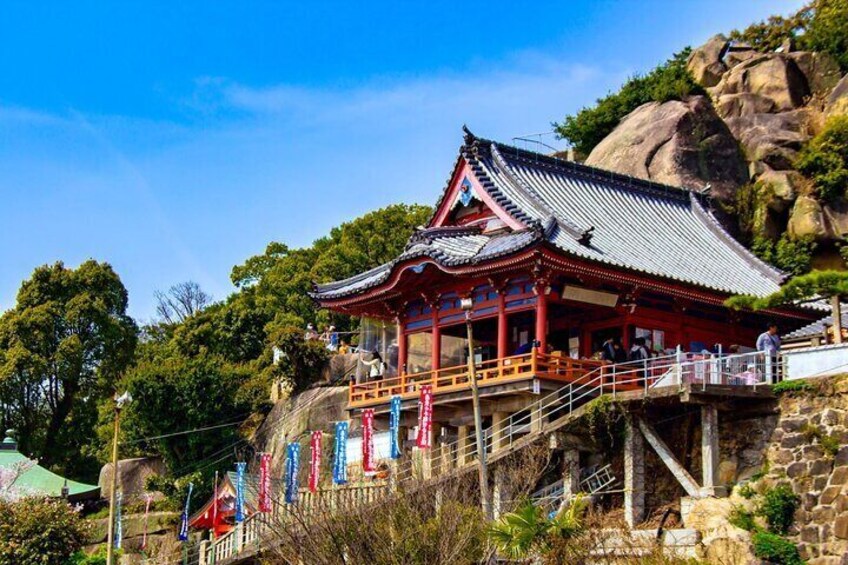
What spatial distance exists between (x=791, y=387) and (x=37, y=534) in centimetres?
2214

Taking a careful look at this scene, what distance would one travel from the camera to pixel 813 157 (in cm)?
4800

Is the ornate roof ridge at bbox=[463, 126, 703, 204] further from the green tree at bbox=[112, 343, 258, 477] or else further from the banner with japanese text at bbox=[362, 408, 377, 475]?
the green tree at bbox=[112, 343, 258, 477]

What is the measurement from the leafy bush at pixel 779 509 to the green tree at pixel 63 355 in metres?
34.9

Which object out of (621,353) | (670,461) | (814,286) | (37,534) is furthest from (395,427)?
(37,534)

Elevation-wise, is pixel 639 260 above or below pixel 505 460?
above

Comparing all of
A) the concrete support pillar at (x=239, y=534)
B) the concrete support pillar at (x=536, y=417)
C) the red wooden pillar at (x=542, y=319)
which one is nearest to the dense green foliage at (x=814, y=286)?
the red wooden pillar at (x=542, y=319)

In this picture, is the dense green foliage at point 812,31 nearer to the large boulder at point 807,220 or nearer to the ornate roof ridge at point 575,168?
the large boulder at point 807,220

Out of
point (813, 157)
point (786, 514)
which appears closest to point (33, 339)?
point (813, 157)

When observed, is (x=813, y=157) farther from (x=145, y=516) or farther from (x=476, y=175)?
(x=145, y=516)

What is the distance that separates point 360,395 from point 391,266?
13.3 ft

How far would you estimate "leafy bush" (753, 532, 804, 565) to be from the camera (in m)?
24.8

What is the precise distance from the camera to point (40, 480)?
4594 cm

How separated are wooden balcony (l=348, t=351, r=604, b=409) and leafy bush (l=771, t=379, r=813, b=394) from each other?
5.34m

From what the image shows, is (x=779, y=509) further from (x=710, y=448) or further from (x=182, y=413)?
(x=182, y=413)
